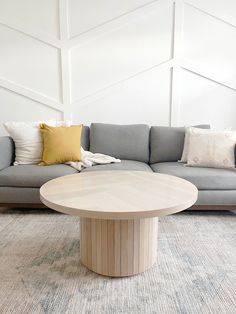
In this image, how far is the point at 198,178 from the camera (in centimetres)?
235

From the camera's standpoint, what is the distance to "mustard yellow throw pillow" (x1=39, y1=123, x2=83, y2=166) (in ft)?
8.58

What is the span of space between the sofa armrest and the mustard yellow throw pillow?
0.32m

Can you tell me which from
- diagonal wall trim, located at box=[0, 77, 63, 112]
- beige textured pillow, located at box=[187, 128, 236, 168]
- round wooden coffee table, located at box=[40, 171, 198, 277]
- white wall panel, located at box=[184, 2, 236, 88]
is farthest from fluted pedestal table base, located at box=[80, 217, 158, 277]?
white wall panel, located at box=[184, 2, 236, 88]

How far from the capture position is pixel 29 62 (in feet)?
10.8

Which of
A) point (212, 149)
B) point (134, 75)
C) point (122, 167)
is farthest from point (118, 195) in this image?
point (134, 75)

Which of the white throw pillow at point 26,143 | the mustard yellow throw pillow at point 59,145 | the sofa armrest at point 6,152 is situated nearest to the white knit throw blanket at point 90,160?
the mustard yellow throw pillow at point 59,145

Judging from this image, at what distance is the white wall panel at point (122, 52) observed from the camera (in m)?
3.23

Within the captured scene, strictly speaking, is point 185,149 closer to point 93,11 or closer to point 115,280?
point 115,280

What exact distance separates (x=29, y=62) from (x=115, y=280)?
2793mm

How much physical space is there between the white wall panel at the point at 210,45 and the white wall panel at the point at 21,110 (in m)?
1.84

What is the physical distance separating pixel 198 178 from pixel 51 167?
1346 mm

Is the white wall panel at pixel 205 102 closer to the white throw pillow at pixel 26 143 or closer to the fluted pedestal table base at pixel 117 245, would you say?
the white throw pillow at pixel 26 143

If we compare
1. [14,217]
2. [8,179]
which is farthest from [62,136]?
[14,217]

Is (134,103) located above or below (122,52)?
below
